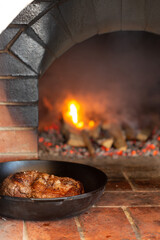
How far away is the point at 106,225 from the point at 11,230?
55 centimetres

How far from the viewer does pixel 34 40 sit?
2525 mm

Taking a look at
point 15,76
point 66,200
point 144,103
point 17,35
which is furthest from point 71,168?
point 144,103

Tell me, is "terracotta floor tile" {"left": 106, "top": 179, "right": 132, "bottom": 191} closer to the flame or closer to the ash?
the ash

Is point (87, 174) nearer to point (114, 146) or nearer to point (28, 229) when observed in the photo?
point (28, 229)

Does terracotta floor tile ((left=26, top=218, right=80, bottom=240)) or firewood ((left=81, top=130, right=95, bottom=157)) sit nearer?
terracotta floor tile ((left=26, top=218, right=80, bottom=240))

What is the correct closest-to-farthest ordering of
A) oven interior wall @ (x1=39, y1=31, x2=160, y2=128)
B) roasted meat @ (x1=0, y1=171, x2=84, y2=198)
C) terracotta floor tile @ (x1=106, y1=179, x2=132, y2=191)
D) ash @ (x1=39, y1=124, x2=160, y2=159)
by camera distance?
roasted meat @ (x1=0, y1=171, x2=84, y2=198), terracotta floor tile @ (x1=106, y1=179, x2=132, y2=191), ash @ (x1=39, y1=124, x2=160, y2=159), oven interior wall @ (x1=39, y1=31, x2=160, y2=128)

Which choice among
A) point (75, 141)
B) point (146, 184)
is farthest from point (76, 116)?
point (146, 184)

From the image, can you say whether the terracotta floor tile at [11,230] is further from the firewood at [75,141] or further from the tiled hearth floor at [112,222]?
the firewood at [75,141]

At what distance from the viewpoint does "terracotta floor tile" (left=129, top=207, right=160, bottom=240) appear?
181 cm

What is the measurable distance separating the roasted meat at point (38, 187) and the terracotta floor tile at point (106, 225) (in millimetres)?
174

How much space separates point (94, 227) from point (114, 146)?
1.96 meters

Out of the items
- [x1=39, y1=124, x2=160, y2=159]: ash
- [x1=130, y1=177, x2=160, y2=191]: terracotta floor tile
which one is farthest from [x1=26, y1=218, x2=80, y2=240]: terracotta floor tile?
[x1=39, y1=124, x2=160, y2=159]: ash

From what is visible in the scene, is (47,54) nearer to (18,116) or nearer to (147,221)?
(18,116)

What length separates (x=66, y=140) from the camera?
12.8 feet
